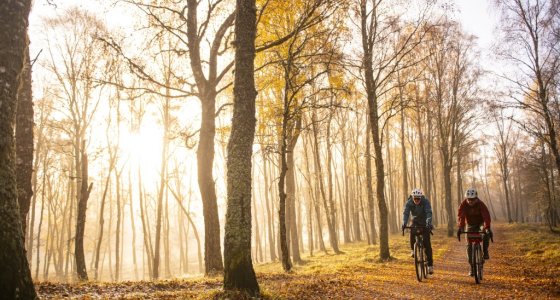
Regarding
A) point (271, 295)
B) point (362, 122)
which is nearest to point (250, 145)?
point (271, 295)

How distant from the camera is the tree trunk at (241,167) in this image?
20.1 feet

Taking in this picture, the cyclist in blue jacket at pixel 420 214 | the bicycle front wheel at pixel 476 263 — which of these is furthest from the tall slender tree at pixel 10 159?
the bicycle front wheel at pixel 476 263

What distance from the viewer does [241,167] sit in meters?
6.40

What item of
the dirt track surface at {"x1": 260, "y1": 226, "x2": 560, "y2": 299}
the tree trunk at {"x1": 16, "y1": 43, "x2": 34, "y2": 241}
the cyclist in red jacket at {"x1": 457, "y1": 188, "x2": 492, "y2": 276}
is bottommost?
the dirt track surface at {"x1": 260, "y1": 226, "x2": 560, "y2": 299}

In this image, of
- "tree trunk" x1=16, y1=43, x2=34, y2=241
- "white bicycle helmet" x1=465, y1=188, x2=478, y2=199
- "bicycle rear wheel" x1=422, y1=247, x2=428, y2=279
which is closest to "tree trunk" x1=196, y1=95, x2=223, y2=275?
"tree trunk" x1=16, y1=43, x2=34, y2=241

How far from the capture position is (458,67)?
24.3m

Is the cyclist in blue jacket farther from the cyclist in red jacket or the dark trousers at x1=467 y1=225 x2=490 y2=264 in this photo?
the dark trousers at x1=467 y1=225 x2=490 y2=264

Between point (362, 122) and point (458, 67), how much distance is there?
439 inches

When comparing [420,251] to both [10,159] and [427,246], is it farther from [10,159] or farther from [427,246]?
[10,159]

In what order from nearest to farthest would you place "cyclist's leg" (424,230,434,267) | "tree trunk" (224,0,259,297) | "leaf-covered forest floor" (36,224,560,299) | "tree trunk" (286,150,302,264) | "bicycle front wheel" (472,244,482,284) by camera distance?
"tree trunk" (224,0,259,297)
"leaf-covered forest floor" (36,224,560,299)
"bicycle front wheel" (472,244,482,284)
"cyclist's leg" (424,230,434,267)
"tree trunk" (286,150,302,264)

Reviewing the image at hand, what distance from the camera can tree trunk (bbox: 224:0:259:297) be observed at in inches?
241

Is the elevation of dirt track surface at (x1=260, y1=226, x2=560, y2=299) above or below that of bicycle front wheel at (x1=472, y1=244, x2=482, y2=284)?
below

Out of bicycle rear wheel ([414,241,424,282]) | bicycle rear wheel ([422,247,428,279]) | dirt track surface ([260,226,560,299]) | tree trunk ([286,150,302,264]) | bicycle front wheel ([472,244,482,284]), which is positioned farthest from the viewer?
tree trunk ([286,150,302,264])

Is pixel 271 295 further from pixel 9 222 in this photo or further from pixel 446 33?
pixel 446 33
